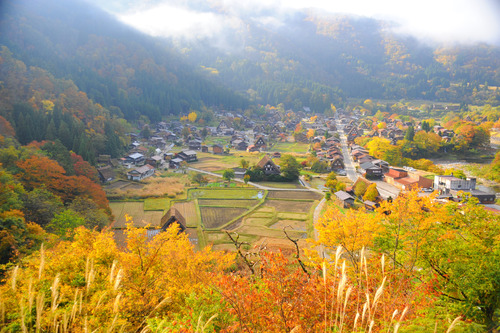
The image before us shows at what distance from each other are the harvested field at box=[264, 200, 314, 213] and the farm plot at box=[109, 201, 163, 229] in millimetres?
11105

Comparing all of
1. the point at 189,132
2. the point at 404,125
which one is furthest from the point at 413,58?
the point at 189,132

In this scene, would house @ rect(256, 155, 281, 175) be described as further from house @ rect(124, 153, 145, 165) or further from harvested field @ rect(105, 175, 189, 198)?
house @ rect(124, 153, 145, 165)

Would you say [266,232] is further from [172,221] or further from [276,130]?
[276,130]

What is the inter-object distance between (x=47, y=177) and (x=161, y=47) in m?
120

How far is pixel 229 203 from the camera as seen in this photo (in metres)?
28.6

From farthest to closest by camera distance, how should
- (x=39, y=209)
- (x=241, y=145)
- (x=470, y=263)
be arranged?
(x=241, y=145) < (x=39, y=209) < (x=470, y=263)

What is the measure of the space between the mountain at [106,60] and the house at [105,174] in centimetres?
3938

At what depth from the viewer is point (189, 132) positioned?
64000 mm

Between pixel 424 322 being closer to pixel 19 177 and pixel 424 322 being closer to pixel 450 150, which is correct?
pixel 19 177

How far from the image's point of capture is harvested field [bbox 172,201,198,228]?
77.2 feet

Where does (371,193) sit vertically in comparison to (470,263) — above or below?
below

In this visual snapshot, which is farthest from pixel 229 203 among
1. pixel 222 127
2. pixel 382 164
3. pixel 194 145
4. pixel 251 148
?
pixel 222 127

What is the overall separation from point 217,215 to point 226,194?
5821 mm

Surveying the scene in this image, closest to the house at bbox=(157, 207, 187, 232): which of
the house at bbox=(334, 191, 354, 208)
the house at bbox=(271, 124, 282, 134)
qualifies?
the house at bbox=(334, 191, 354, 208)
